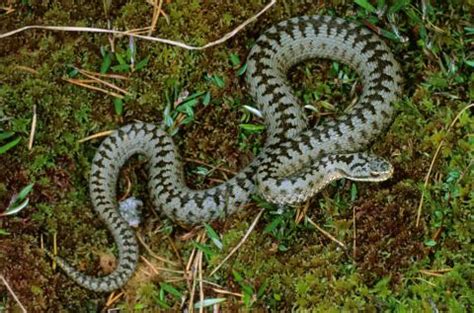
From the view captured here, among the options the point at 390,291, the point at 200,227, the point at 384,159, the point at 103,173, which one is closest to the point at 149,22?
the point at 103,173

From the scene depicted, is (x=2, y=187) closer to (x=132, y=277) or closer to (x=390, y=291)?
(x=132, y=277)

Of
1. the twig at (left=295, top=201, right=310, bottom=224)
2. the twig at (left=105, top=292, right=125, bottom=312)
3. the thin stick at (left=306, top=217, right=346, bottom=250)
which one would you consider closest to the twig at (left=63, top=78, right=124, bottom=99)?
the twig at (left=105, top=292, right=125, bottom=312)

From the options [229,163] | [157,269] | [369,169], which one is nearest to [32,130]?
[157,269]

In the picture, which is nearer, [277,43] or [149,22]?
[149,22]

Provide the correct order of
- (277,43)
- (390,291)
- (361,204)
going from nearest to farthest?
(390,291)
(361,204)
(277,43)

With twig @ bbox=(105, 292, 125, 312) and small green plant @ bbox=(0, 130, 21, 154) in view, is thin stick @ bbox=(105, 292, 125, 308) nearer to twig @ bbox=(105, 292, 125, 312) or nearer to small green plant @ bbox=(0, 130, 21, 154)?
twig @ bbox=(105, 292, 125, 312)
